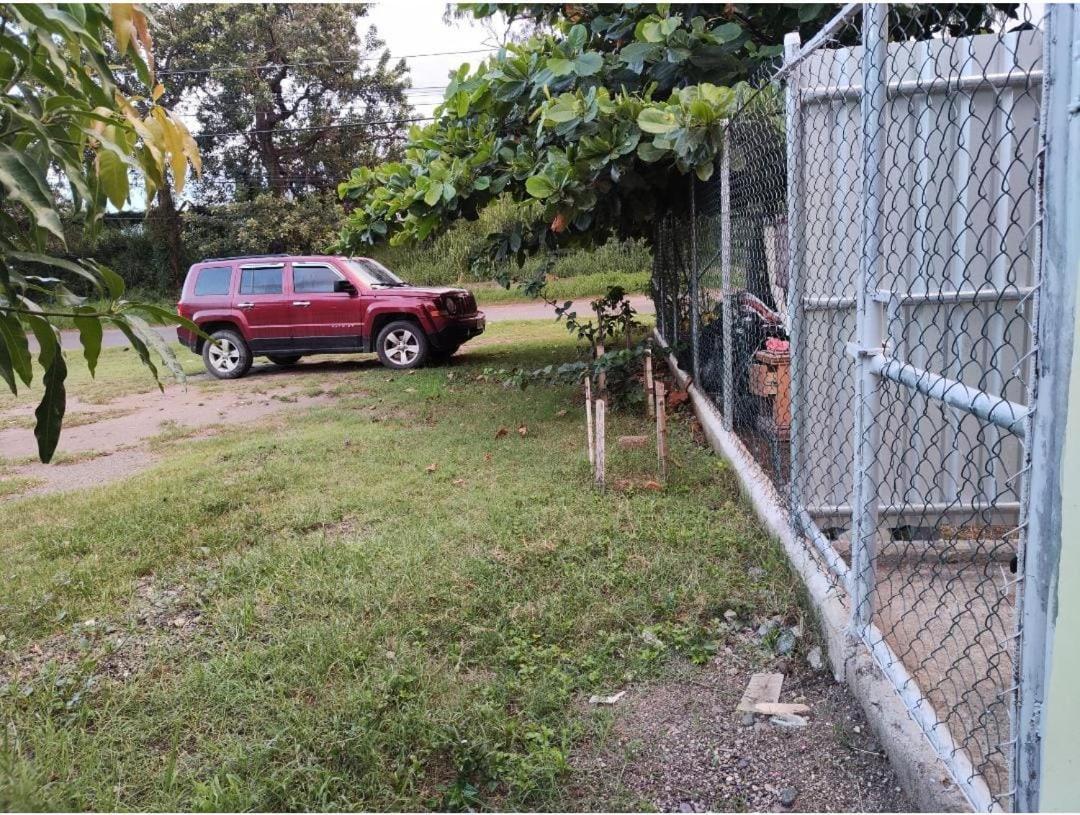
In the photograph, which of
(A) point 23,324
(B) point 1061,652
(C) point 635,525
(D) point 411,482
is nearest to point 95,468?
(D) point 411,482

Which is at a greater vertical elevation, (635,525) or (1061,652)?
(1061,652)

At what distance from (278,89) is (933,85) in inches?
1071

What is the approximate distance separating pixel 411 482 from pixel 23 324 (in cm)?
401

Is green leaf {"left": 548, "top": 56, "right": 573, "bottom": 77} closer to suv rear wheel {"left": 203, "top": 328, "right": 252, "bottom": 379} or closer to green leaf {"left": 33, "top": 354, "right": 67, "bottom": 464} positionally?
green leaf {"left": 33, "top": 354, "right": 67, "bottom": 464}

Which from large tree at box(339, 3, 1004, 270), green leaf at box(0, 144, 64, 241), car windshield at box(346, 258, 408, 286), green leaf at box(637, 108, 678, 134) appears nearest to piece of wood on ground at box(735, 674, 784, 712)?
green leaf at box(0, 144, 64, 241)

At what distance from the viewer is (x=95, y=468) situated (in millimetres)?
6883

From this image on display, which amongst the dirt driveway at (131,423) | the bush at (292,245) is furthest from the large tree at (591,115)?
the bush at (292,245)

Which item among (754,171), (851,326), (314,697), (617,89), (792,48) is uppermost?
(617,89)

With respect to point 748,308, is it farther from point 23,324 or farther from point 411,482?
point 23,324

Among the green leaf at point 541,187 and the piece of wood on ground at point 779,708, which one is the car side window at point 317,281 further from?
the piece of wood on ground at point 779,708

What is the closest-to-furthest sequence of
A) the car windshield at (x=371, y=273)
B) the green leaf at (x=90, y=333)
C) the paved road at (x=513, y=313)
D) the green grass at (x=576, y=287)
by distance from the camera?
1. the green leaf at (x=90, y=333)
2. the car windshield at (x=371, y=273)
3. the paved road at (x=513, y=313)
4. the green grass at (x=576, y=287)

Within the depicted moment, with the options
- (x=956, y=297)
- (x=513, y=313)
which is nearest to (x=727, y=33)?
(x=956, y=297)

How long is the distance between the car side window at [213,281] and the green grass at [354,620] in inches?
255

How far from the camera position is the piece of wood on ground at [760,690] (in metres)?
2.86
